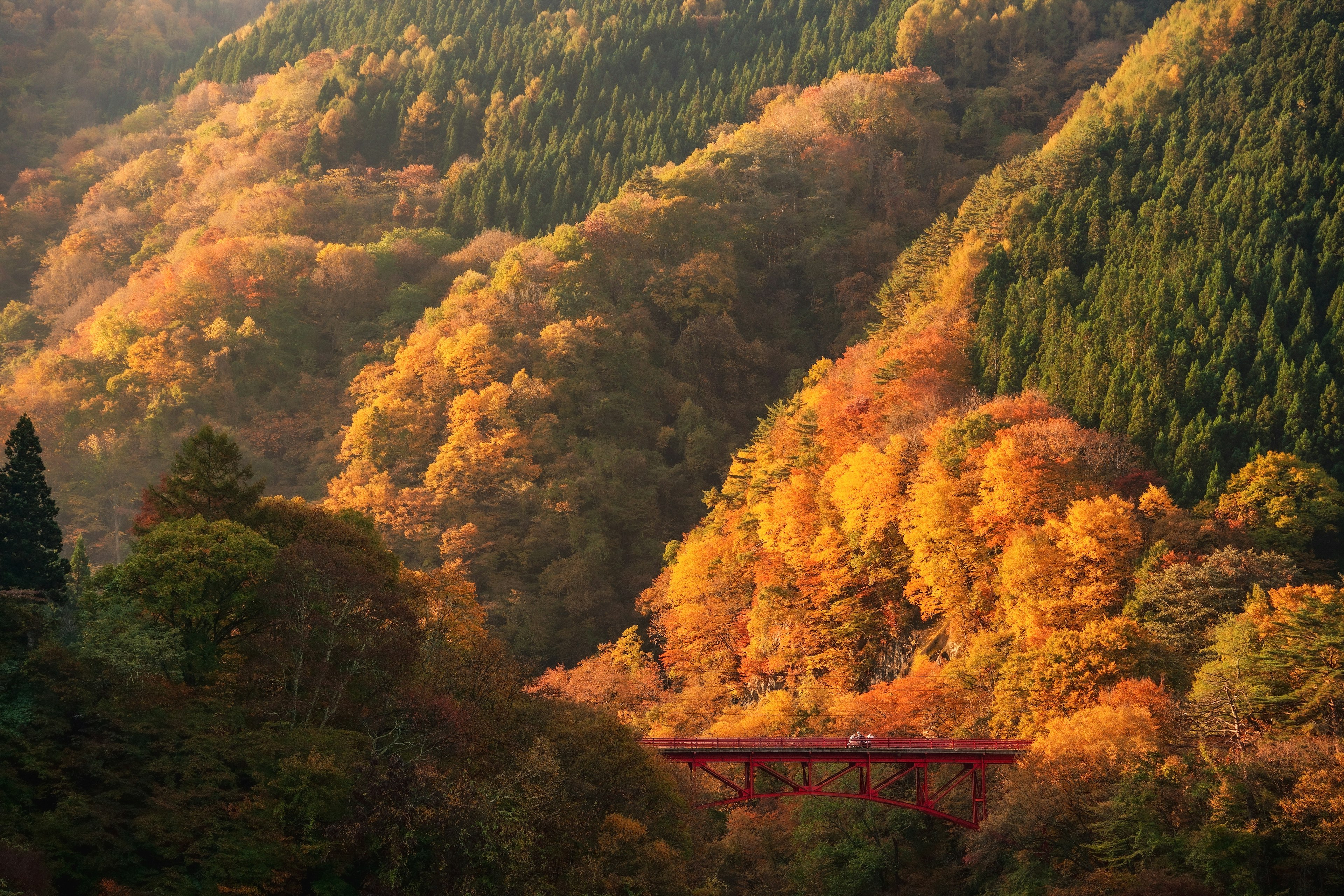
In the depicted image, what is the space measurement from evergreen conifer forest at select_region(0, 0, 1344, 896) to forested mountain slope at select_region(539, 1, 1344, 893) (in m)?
0.31

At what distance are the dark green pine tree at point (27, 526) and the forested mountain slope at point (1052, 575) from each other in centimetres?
3473

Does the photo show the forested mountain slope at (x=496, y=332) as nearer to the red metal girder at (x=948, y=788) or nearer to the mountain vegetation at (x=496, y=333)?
the mountain vegetation at (x=496, y=333)

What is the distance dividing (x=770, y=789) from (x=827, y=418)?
3469 centimetres

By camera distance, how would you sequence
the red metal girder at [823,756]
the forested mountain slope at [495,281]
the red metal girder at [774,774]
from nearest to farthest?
the red metal girder at [774,774], the red metal girder at [823,756], the forested mountain slope at [495,281]

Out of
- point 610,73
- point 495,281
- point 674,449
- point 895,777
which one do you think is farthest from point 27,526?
point 610,73

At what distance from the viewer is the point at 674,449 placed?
384 ft

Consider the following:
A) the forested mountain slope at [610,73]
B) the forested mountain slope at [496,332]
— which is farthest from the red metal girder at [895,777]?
the forested mountain slope at [610,73]

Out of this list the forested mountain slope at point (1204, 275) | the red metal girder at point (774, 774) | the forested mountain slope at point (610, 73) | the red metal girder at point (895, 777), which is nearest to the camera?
the red metal girder at point (774, 774)

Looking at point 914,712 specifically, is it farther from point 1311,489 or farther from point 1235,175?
point 1235,175

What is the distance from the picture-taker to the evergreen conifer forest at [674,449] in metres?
48.3

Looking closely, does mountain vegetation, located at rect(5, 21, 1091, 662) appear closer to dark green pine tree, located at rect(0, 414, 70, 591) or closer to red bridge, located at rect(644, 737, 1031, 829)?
red bridge, located at rect(644, 737, 1031, 829)

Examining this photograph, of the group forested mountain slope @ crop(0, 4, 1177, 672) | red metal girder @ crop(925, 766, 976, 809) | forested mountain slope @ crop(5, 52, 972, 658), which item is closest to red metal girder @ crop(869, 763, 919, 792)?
red metal girder @ crop(925, 766, 976, 809)

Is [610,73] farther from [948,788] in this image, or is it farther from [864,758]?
[948,788]

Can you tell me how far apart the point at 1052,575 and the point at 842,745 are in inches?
697
